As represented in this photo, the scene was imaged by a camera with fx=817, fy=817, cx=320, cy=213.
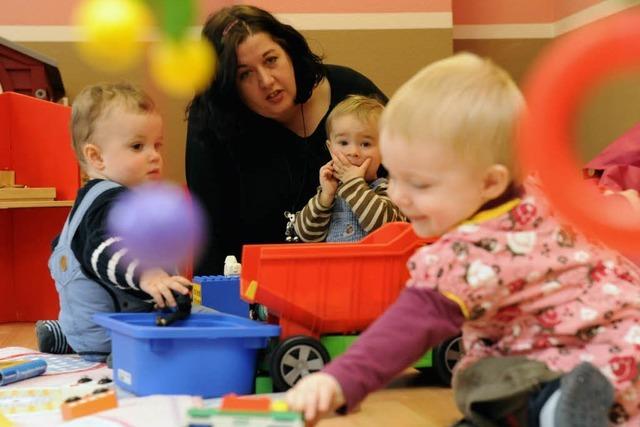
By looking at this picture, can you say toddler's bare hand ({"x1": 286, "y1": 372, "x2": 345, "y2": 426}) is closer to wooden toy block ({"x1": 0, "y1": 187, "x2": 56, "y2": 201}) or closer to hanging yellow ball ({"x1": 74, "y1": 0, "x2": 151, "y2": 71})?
hanging yellow ball ({"x1": 74, "y1": 0, "x2": 151, "y2": 71})

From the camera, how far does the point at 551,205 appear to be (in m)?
0.83

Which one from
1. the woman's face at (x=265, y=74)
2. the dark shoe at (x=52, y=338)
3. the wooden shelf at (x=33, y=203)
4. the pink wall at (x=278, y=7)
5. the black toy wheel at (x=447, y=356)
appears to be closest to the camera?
the black toy wheel at (x=447, y=356)

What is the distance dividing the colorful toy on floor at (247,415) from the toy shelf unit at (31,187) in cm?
166

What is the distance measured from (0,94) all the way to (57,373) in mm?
1161

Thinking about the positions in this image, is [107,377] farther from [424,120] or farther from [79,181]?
[79,181]

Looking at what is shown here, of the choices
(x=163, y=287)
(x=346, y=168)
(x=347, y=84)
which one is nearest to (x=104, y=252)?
(x=163, y=287)

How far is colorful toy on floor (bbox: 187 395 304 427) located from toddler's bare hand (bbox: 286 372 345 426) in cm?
1

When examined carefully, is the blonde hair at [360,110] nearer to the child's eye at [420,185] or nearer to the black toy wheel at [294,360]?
the black toy wheel at [294,360]

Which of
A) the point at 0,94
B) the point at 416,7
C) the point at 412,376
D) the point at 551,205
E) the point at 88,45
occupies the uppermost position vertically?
the point at 416,7

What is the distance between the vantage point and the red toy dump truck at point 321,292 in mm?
1173

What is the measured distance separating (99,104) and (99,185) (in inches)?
5.8

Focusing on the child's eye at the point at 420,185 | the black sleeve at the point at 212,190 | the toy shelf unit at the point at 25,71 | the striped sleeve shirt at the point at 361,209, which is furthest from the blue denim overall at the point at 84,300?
the toy shelf unit at the point at 25,71

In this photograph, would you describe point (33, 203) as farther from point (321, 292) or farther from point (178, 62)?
point (178, 62)

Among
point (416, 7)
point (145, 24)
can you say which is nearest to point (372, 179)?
point (145, 24)
